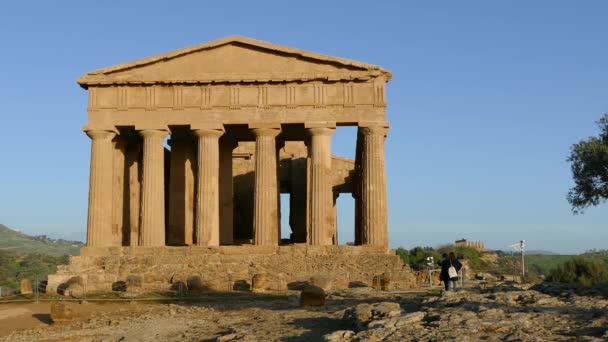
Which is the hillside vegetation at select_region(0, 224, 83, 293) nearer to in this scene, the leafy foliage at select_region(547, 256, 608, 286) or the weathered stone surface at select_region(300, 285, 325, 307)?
the leafy foliage at select_region(547, 256, 608, 286)

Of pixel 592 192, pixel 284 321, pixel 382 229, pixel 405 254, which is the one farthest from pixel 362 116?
pixel 405 254

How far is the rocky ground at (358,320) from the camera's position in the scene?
12250mm

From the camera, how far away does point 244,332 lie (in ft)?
53.4

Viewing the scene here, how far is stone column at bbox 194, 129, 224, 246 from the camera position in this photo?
34.2 meters

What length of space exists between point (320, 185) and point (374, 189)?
2453 millimetres

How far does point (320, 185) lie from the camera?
111 ft

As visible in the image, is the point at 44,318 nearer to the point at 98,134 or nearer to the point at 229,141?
the point at 98,134

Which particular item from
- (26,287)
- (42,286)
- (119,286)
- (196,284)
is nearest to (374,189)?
(196,284)

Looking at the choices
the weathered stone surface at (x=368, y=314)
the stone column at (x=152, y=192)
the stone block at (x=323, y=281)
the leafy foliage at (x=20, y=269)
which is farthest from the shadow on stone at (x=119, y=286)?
the leafy foliage at (x=20, y=269)

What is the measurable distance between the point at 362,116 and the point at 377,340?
22237mm

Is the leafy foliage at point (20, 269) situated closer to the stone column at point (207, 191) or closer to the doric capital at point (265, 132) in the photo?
the stone column at point (207, 191)

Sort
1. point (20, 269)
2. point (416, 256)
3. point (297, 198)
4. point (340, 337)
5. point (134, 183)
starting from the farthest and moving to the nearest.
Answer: point (20, 269) < point (416, 256) < point (297, 198) < point (134, 183) < point (340, 337)

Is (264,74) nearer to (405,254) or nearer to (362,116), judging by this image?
(362,116)

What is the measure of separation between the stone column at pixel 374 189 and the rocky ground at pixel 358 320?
29.0 feet
